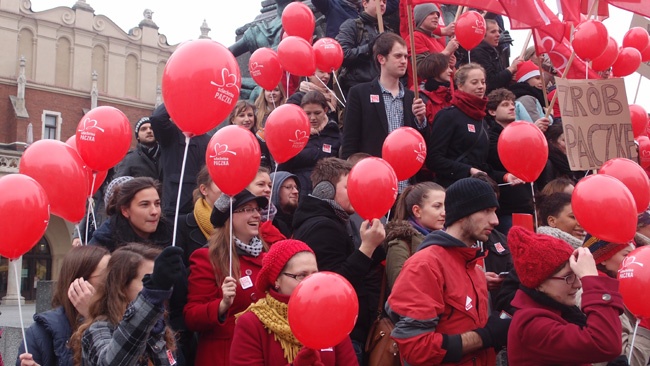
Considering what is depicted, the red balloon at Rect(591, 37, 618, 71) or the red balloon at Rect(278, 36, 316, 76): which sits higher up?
the red balloon at Rect(591, 37, 618, 71)

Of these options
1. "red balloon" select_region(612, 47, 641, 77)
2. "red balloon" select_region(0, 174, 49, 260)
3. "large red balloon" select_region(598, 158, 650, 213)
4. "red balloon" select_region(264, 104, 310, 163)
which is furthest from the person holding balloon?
"red balloon" select_region(612, 47, 641, 77)

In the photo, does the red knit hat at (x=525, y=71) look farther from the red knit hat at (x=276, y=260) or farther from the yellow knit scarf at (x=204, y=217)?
the red knit hat at (x=276, y=260)

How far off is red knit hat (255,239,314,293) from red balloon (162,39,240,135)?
0.81 m

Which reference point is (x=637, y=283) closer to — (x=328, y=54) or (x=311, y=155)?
(x=311, y=155)

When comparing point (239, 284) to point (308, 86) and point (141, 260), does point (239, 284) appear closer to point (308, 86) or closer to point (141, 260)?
point (141, 260)

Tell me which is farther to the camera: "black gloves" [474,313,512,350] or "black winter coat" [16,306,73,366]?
"black winter coat" [16,306,73,366]

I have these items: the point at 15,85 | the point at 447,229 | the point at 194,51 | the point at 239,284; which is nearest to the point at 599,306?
the point at 447,229

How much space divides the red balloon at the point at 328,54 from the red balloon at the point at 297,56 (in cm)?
7

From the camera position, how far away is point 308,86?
7188 mm

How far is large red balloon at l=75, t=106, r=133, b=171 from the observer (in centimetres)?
443

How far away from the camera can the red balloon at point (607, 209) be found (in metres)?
3.74

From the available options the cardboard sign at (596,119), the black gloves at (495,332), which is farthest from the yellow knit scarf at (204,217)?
the cardboard sign at (596,119)

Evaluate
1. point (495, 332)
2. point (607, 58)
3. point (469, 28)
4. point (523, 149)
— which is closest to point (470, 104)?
point (523, 149)

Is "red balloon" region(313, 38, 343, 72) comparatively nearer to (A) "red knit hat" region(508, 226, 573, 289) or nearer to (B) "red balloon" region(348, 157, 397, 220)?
(B) "red balloon" region(348, 157, 397, 220)
